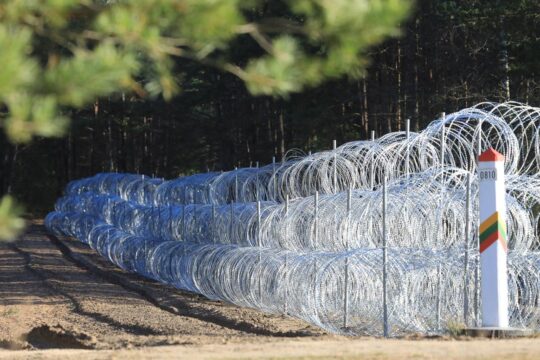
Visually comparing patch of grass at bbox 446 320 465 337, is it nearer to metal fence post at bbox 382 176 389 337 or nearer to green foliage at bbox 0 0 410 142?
metal fence post at bbox 382 176 389 337

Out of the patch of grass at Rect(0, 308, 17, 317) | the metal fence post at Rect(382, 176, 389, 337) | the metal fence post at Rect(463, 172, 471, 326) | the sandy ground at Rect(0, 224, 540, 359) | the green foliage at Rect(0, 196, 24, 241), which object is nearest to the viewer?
the green foliage at Rect(0, 196, 24, 241)

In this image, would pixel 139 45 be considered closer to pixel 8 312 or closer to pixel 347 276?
pixel 347 276

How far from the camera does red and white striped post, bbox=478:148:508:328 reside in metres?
13.0

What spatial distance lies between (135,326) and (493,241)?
773 cm

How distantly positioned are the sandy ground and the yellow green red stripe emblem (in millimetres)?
1248

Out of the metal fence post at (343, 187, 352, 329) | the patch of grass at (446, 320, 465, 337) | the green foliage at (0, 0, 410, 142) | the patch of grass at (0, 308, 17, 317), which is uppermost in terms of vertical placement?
the green foliage at (0, 0, 410, 142)

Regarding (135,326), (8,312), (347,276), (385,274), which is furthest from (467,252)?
(8,312)

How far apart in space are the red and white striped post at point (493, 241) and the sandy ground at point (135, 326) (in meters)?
0.73

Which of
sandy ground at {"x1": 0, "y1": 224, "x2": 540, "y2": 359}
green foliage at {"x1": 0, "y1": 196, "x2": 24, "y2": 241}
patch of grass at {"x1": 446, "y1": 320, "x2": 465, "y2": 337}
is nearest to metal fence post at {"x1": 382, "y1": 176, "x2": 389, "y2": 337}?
patch of grass at {"x1": 446, "y1": 320, "x2": 465, "y2": 337}

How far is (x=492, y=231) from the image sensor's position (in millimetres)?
13117

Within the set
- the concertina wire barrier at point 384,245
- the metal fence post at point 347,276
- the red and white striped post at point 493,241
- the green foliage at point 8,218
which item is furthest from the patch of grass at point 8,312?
the green foliage at point 8,218

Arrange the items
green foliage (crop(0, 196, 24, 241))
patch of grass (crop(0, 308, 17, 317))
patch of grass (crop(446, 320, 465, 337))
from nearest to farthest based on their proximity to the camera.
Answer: green foliage (crop(0, 196, 24, 241)) < patch of grass (crop(446, 320, 465, 337)) < patch of grass (crop(0, 308, 17, 317))

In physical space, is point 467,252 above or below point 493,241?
below

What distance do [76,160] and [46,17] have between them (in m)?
57.8
